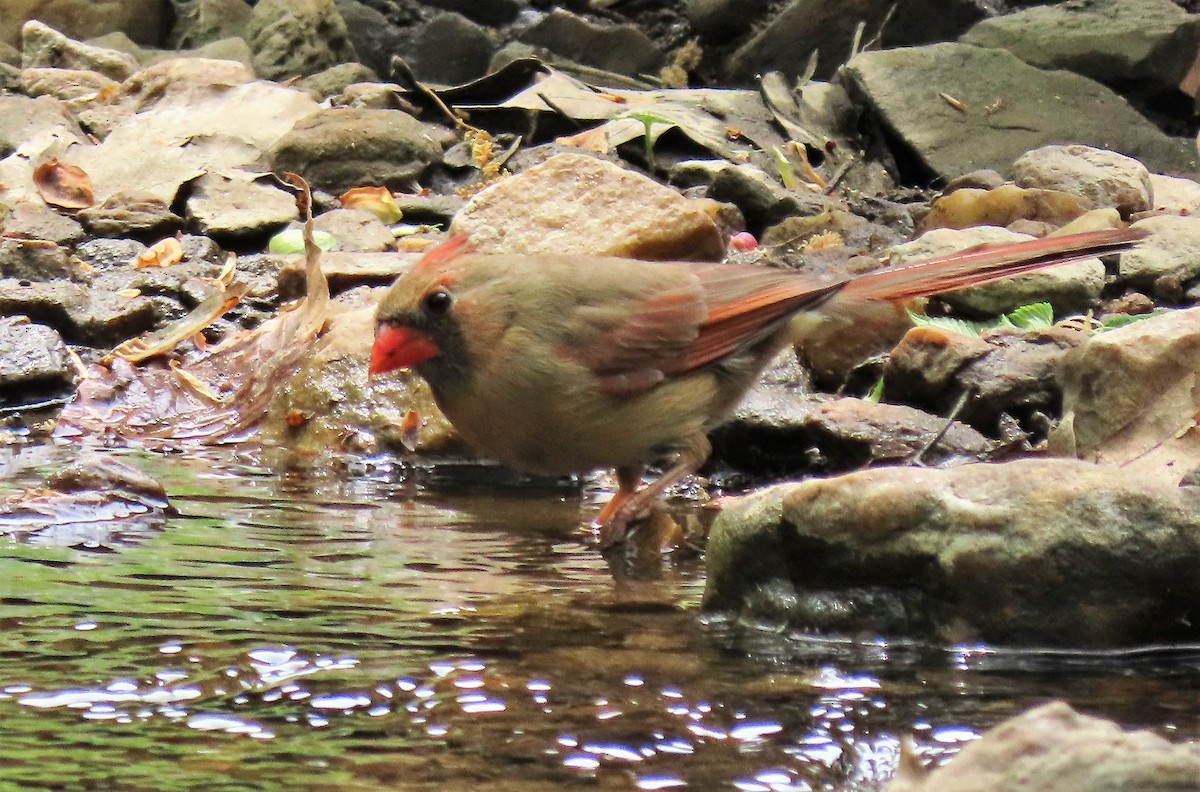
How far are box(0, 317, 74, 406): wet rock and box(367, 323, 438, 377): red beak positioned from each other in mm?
2399

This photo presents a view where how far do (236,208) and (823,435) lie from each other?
13.5 ft

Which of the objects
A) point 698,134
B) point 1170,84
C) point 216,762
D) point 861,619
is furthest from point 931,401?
point 1170,84

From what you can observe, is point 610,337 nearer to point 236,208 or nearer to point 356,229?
point 356,229

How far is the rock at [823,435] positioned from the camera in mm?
A: 4695

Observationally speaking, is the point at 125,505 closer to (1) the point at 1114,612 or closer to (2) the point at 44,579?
(2) the point at 44,579

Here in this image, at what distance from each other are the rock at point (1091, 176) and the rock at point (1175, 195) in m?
0.19

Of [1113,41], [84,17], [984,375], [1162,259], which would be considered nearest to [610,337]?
[984,375]

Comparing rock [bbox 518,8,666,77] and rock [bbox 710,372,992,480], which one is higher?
rock [bbox 518,8,666,77]

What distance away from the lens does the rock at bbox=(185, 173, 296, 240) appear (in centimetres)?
775

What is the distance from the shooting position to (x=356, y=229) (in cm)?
756

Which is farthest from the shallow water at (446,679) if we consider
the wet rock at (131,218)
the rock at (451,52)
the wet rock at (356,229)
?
the rock at (451,52)

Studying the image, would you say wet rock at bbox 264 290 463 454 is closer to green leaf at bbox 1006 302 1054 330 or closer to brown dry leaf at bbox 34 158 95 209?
green leaf at bbox 1006 302 1054 330

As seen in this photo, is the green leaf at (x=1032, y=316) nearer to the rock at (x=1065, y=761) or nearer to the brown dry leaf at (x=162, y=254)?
the rock at (x=1065, y=761)

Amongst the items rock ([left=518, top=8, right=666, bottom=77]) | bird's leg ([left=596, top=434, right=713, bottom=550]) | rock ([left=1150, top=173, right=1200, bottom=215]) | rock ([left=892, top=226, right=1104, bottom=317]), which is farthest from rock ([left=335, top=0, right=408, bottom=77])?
bird's leg ([left=596, top=434, right=713, bottom=550])
